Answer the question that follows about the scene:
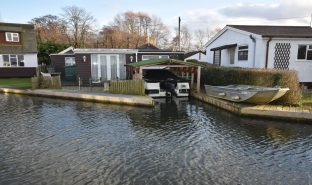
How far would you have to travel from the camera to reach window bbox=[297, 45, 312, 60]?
1853 cm

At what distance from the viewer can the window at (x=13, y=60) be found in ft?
96.6

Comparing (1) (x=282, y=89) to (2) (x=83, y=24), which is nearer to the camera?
(1) (x=282, y=89)

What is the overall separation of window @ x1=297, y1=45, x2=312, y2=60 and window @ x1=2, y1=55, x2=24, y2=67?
25587 mm

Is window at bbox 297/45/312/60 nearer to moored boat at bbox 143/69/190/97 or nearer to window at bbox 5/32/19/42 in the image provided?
moored boat at bbox 143/69/190/97

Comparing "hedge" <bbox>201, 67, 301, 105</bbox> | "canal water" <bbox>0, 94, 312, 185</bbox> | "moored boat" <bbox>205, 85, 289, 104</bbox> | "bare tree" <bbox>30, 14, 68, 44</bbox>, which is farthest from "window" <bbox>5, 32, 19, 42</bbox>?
"moored boat" <bbox>205, 85, 289, 104</bbox>

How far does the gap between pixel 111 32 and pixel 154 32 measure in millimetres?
15648

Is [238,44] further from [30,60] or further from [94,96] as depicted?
[30,60]

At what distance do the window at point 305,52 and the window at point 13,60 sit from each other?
2559cm

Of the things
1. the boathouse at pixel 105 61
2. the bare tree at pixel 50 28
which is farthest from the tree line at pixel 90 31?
the boathouse at pixel 105 61

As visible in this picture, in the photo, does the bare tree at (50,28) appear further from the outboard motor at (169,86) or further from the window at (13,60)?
the outboard motor at (169,86)

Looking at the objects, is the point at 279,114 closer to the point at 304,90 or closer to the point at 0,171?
the point at 304,90

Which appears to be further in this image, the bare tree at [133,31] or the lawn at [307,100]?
the bare tree at [133,31]

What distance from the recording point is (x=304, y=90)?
17078 millimetres

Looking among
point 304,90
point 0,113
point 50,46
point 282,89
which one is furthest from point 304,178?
point 50,46
